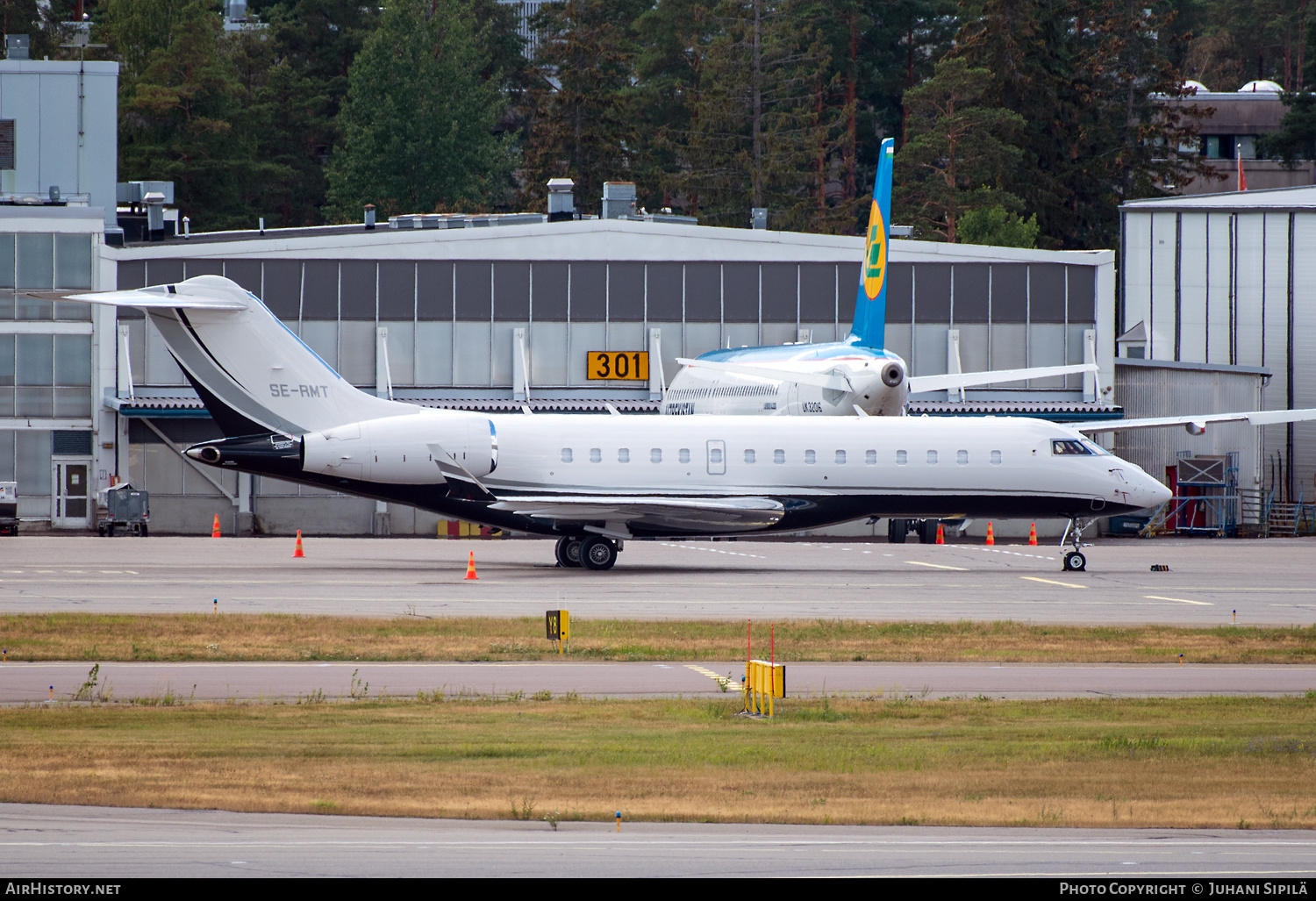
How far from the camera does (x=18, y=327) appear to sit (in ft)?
161

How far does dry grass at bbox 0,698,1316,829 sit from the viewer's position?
11.9 metres

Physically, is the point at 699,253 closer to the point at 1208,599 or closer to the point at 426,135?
the point at 1208,599

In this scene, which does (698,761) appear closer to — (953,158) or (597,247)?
(597,247)

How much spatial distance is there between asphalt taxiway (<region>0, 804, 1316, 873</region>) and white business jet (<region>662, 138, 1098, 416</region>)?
2950cm

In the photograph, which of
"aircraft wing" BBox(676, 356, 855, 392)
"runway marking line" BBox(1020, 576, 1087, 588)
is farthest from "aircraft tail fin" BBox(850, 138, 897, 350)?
"runway marking line" BBox(1020, 576, 1087, 588)

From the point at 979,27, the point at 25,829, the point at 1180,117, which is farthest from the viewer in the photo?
the point at 1180,117

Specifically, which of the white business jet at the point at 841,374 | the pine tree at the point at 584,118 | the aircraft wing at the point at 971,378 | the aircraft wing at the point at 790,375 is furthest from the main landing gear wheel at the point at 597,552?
the pine tree at the point at 584,118

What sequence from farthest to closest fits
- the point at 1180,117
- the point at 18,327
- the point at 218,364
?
1. the point at 1180,117
2. the point at 18,327
3. the point at 218,364

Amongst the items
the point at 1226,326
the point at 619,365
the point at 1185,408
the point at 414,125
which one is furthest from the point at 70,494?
the point at 414,125

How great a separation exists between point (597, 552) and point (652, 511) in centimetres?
194

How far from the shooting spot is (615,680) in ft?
60.8

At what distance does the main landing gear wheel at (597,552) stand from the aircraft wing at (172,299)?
877 cm
